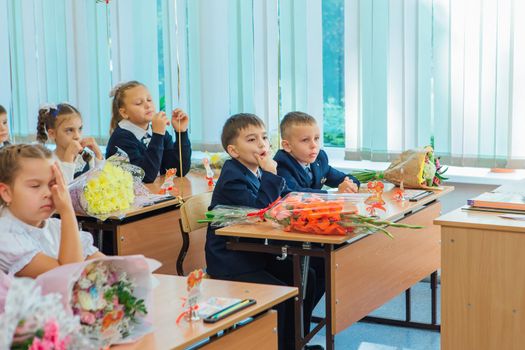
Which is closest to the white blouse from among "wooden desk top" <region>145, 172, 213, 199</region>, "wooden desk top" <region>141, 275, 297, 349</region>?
"wooden desk top" <region>141, 275, 297, 349</region>

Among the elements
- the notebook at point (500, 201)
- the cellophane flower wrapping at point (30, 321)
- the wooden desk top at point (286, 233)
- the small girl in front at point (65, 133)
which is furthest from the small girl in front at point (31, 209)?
the small girl in front at point (65, 133)

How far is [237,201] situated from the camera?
325cm

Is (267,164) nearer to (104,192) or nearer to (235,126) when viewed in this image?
(235,126)

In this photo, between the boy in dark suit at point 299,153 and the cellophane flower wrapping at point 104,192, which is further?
the boy in dark suit at point 299,153

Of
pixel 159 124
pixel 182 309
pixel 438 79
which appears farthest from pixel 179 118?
pixel 182 309

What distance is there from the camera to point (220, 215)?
10.2ft

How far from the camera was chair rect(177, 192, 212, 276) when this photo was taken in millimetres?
3287

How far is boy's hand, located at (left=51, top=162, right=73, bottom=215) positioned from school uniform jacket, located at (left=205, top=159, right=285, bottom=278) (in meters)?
1.10

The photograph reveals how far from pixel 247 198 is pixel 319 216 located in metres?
0.45

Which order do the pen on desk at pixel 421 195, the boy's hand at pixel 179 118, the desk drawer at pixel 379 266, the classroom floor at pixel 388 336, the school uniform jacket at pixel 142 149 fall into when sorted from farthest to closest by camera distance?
the boy's hand at pixel 179 118 < the school uniform jacket at pixel 142 149 < the classroom floor at pixel 388 336 < the pen on desk at pixel 421 195 < the desk drawer at pixel 379 266

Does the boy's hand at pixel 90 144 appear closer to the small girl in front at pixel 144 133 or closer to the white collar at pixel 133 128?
the small girl in front at pixel 144 133

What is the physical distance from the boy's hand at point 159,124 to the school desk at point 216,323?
198cm

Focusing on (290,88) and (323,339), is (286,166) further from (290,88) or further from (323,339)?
(290,88)

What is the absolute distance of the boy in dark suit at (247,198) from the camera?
10.4 feet
